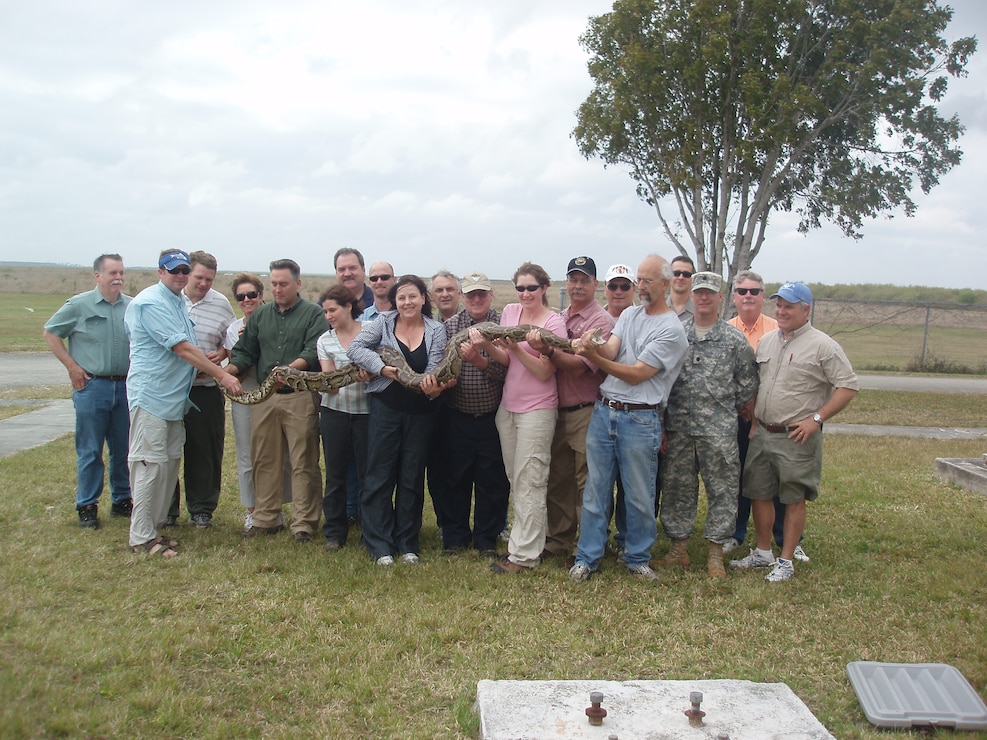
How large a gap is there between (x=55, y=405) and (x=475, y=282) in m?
11.4

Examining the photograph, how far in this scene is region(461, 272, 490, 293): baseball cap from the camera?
6.26 m

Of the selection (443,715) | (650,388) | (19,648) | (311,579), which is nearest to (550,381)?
(650,388)

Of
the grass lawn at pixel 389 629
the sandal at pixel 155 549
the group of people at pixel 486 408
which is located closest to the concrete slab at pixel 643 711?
the grass lawn at pixel 389 629

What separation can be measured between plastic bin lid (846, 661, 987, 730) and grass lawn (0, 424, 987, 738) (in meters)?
0.11

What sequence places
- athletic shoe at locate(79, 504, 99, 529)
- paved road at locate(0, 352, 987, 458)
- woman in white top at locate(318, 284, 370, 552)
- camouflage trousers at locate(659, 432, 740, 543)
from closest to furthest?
camouflage trousers at locate(659, 432, 740, 543), woman in white top at locate(318, 284, 370, 552), athletic shoe at locate(79, 504, 99, 529), paved road at locate(0, 352, 987, 458)

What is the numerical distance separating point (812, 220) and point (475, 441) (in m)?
15.2

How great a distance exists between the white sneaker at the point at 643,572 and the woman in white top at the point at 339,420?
95.5 inches

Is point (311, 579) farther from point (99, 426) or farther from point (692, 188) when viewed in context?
point (692, 188)

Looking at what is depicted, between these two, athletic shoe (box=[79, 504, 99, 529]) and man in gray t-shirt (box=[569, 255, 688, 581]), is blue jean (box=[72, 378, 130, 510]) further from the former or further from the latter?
man in gray t-shirt (box=[569, 255, 688, 581])

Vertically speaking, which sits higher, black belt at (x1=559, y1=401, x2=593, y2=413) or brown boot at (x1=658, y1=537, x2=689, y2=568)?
black belt at (x1=559, y1=401, x2=593, y2=413)

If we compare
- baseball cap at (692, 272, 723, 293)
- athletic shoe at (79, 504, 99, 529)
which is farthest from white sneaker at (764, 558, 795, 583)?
athletic shoe at (79, 504, 99, 529)

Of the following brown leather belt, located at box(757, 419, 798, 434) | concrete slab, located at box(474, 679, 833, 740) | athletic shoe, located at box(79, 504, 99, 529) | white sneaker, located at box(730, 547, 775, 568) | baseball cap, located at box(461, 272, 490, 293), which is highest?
baseball cap, located at box(461, 272, 490, 293)

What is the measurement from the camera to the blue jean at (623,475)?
19.2ft

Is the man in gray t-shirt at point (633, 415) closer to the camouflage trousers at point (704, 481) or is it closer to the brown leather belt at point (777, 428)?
the camouflage trousers at point (704, 481)
